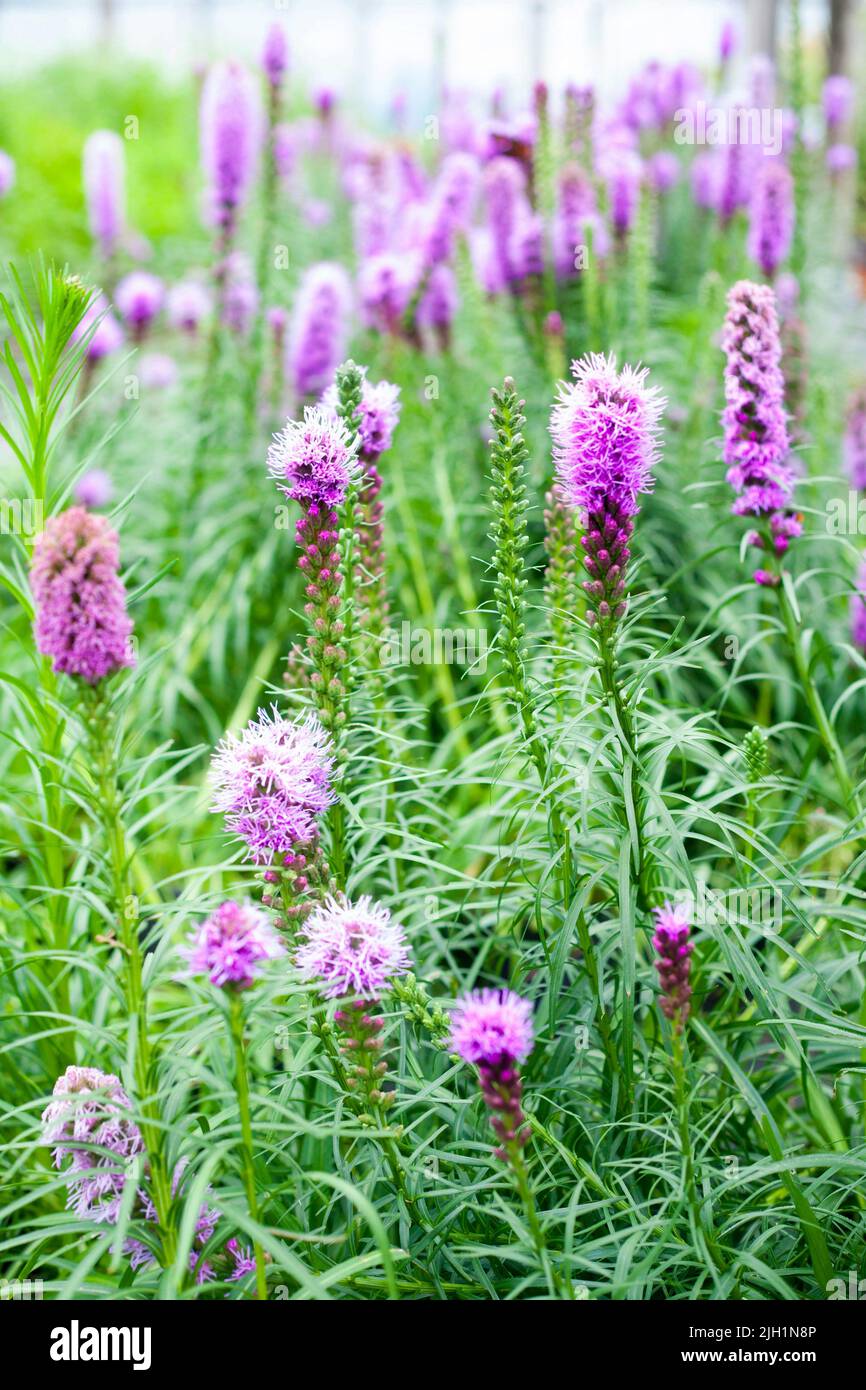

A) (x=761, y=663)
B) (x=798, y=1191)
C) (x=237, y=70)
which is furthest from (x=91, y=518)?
(x=237, y=70)

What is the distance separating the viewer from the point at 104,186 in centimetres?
460

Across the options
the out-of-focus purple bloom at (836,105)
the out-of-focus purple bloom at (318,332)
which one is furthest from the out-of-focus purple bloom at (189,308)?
the out-of-focus purple bloom at (836,105)

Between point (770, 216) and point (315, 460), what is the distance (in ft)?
8.62

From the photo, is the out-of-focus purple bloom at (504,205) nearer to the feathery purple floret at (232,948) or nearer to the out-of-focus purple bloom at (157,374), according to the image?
the out-of-focus purple bloom at (157,374)

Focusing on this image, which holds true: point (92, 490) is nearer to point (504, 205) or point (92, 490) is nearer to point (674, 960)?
point (504, 205)

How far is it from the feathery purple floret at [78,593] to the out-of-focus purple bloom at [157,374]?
429 centimetres

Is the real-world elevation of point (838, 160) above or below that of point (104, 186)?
above

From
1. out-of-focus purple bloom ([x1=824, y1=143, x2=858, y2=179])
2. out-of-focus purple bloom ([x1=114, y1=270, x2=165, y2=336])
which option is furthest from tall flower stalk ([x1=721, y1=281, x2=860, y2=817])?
out-of-focus purple bloom ([x1=824, y1=143, x2=858, y2=179])

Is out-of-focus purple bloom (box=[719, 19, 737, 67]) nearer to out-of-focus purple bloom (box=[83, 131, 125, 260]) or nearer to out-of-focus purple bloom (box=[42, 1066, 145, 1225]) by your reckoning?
out-of-focus purple bloom (box=[83, 131, 125, 260])

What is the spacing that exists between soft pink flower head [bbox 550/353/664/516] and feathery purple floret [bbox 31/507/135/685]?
632 millimetres

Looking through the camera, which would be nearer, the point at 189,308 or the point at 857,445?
the point at 857,445

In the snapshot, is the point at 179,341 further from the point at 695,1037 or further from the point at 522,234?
the point at 695,1037

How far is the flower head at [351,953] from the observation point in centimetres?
149

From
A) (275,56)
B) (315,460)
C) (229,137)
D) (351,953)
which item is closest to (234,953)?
(351,953)
